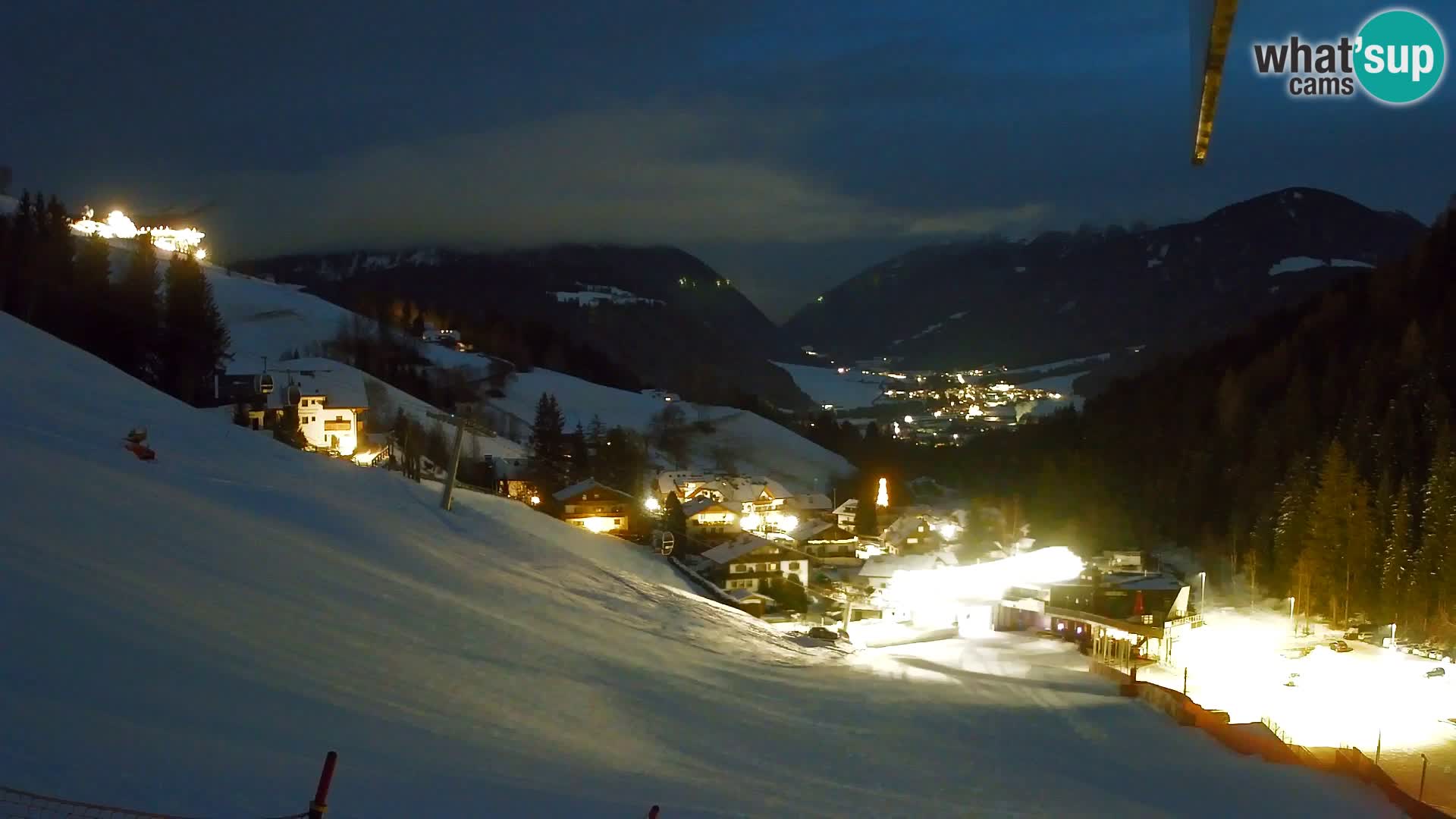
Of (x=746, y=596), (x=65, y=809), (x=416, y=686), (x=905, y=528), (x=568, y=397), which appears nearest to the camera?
(x=65, y=809)

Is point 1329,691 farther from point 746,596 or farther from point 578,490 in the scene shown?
point 578,490

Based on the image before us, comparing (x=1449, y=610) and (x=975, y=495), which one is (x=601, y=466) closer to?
(x=975, y=495)

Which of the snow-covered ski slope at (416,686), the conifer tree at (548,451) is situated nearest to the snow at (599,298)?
the conifer tree at (548,451)

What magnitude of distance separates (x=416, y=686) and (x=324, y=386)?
125ft

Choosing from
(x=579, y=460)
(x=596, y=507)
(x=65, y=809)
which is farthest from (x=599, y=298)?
(x=65, y=809)

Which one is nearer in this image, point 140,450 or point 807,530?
point 140,450

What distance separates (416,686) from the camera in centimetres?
898

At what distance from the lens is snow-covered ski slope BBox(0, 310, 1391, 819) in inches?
245

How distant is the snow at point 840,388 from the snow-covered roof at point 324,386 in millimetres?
112860

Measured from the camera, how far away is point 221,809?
521 centimetres

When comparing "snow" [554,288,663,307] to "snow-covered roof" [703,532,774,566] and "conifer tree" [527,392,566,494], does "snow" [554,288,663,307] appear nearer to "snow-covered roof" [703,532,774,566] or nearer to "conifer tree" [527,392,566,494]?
"conifer tree" [527,392,566,494]

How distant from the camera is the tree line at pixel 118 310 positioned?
32562 mm

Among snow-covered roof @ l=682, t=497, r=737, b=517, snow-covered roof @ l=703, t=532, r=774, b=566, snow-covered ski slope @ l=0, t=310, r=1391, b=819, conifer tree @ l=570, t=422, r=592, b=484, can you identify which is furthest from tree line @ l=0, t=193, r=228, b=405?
snow-covered roof @ l=682, t=497, r=737, b=517

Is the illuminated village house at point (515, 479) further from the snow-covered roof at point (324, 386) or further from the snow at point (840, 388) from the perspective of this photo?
the snow at point (840, 388)
